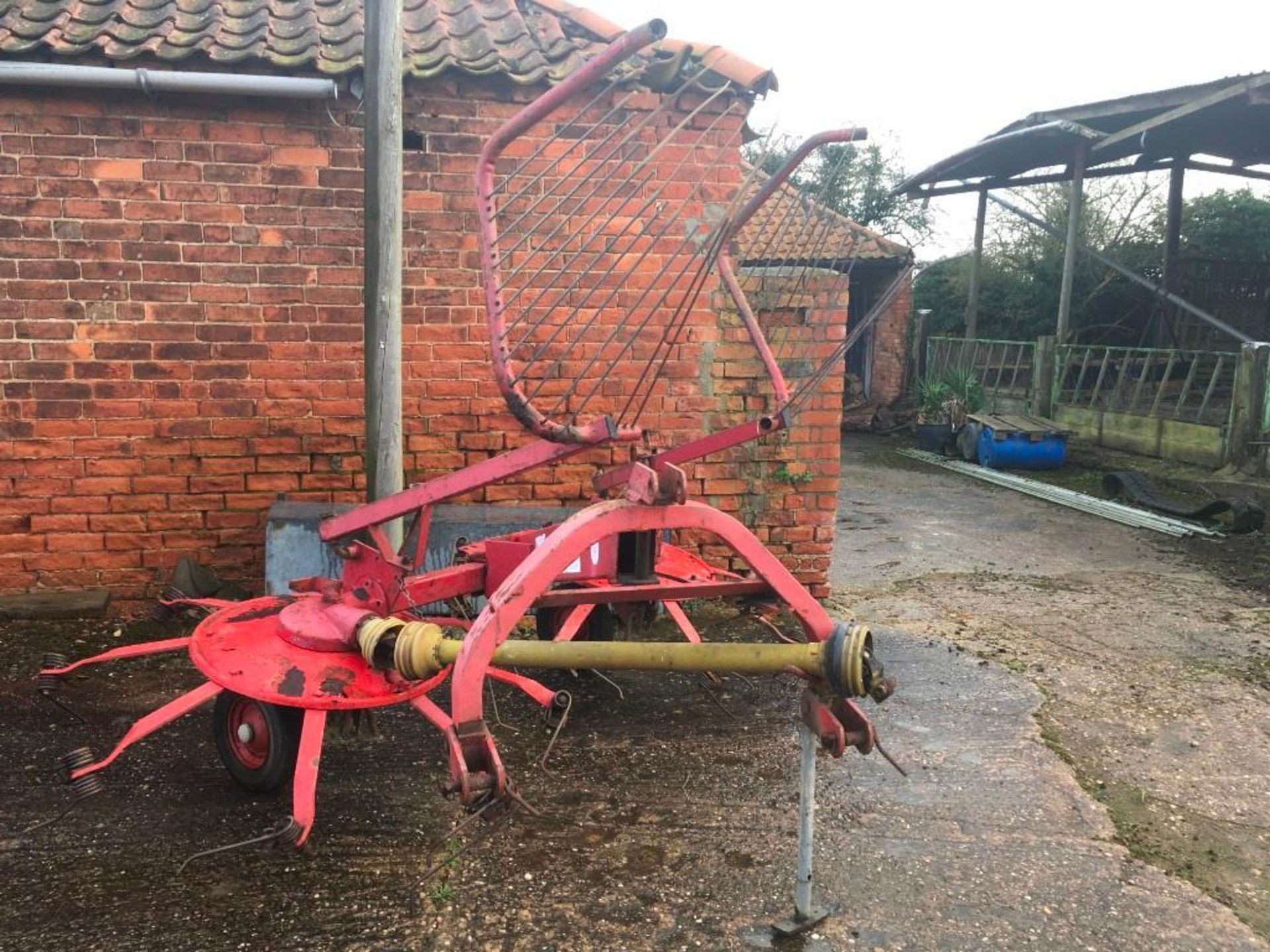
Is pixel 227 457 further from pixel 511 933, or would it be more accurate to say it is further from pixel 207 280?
pixel 511 933

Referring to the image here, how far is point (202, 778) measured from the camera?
3307 mm

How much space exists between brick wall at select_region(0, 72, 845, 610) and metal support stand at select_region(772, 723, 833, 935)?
296 centimetres

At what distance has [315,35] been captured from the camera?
15.5 ft

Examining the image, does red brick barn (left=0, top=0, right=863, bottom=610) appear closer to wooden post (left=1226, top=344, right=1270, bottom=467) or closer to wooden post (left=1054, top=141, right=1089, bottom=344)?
wooden post (left=1226, top=344, right=1270, bottom=467)

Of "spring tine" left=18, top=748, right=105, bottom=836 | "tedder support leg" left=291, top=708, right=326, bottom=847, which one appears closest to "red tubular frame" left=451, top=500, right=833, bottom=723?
A: "tedder support leg" left=291, top=708, right=326, bottom=847

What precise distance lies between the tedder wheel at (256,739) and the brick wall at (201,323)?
6.19ft

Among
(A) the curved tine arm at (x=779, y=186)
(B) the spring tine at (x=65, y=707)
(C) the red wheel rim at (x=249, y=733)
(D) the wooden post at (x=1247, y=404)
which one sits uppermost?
(A) the curved tine arm at (x=779, y=186)

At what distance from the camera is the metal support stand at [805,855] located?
2.45 m

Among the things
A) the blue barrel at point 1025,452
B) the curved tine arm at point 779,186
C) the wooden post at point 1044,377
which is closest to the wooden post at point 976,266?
the wooden post at point 1044,377

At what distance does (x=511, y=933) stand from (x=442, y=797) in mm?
770

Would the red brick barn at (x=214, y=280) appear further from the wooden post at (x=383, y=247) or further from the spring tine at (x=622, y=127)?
the wooden post at (x=383, y=247)

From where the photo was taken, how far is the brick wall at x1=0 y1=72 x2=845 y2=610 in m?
4.59

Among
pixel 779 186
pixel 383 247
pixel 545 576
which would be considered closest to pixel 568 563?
pixel 545 576

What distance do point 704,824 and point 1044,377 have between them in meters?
11.0
